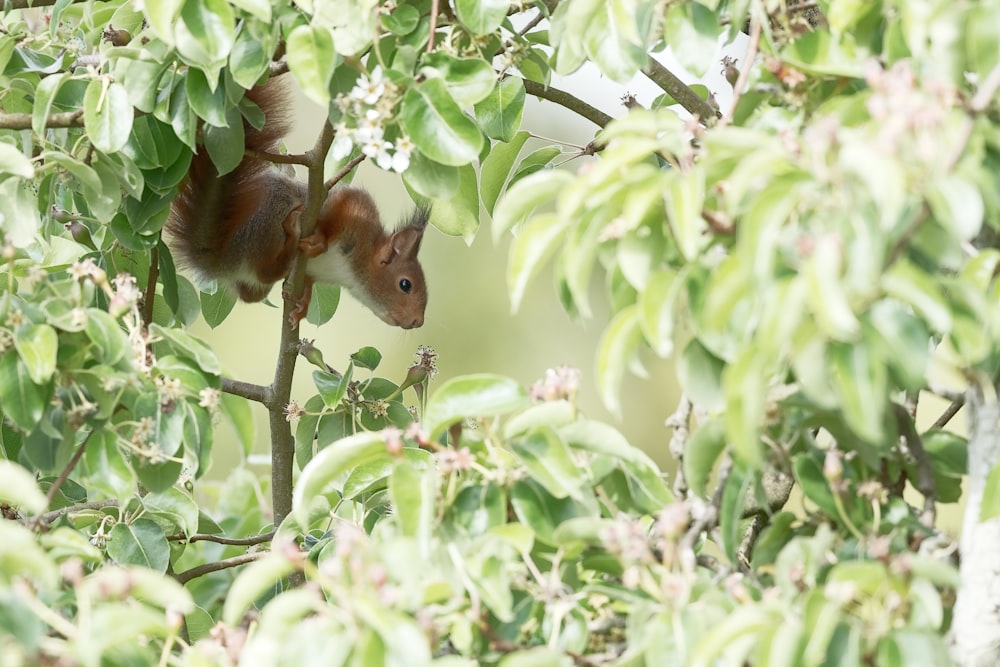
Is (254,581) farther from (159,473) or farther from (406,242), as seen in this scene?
(406,242)

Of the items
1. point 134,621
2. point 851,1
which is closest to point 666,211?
point 851,1

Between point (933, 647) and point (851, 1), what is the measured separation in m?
0.59

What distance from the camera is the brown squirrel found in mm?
2672

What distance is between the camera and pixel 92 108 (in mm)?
1512

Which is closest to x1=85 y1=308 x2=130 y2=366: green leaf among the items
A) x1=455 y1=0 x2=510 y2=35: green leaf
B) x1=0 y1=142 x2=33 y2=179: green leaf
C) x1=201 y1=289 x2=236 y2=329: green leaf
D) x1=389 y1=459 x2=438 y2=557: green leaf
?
x1=0 y1=142 x2=33 y2=179: green leaf

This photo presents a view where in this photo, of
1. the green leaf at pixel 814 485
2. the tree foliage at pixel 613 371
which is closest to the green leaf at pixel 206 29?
the tree foliage at pixel 613 371

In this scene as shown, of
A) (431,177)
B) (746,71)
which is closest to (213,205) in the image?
(431,177)

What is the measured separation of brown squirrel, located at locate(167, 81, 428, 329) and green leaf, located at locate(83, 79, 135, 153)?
59cm

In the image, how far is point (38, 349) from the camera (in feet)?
3.92

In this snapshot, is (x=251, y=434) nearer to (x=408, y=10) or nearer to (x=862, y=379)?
(x=408, y=10)

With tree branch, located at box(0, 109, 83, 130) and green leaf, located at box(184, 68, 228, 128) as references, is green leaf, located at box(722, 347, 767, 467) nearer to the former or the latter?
green leaf, located at box(184, 68, 228, 128)

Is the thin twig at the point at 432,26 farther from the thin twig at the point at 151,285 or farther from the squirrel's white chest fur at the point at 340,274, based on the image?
the squirrel's white chest fur at the point at 340,274

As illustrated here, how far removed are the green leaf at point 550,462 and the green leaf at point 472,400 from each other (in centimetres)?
3

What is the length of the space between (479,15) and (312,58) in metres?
0.27
